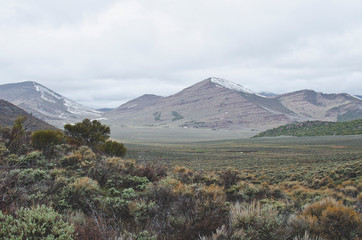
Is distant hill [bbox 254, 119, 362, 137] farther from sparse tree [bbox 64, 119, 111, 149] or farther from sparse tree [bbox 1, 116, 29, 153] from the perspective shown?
sparse tree [bbox 1, 116, 29, 153]

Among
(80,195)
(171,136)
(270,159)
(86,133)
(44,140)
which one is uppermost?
(86,133)

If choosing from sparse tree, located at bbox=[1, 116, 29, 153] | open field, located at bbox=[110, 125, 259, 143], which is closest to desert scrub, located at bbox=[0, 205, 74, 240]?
sparse tree, located at bbox=[1, 116, 29, 153]

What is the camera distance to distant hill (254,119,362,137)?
91812 mm

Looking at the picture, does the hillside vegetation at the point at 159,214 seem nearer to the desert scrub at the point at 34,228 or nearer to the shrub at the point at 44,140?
the desert scrub at the point at 34,228

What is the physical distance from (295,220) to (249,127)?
18407 cm

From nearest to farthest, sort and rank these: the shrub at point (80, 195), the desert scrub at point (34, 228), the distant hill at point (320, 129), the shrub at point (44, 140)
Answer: the desert scrub at point (34, 228) < the shrub at point (80, 195) < the shrub at point (44, 140) < the distant hill at point (320, 129)

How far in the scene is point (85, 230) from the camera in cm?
383


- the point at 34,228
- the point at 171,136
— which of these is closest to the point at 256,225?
the point at 34,228

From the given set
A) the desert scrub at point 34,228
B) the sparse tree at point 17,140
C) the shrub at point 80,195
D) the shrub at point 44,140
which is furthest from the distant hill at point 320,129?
the desert scrub at point 34,228

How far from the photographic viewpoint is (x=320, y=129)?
104 metres

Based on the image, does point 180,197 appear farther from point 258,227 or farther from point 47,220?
point 47,220

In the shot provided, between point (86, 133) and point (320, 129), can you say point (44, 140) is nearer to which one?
point (86, 133)

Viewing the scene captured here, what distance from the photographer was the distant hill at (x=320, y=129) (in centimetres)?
9181

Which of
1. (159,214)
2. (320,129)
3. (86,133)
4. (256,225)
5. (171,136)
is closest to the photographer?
(256,225)
